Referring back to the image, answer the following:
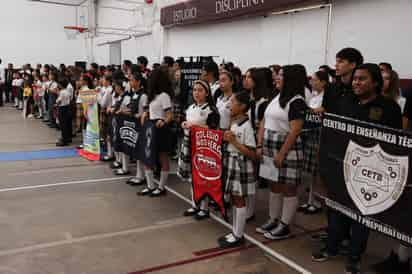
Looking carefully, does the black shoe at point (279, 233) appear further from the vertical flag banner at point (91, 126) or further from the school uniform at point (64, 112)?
the school uniform at point (64, 112)

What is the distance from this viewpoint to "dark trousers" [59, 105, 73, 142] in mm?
7320

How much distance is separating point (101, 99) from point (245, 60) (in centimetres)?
387

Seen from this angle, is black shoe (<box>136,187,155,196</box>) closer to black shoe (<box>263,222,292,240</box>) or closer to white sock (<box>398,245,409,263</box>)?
black shoe (<box>263,222,292,240</box>)

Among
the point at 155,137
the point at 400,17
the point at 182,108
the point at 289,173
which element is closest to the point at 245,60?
the point at 182,108

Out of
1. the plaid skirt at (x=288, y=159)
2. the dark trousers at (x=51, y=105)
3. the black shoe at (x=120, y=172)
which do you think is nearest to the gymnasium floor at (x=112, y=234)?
the black shoe at (x=120, y=172)

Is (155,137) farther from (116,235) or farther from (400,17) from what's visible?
(400,17)

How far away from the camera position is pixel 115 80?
207 inches

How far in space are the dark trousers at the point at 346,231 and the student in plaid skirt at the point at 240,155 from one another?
68 centimetres

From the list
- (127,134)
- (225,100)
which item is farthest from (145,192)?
(225,100)

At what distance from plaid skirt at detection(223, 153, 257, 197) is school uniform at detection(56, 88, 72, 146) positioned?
5262mm

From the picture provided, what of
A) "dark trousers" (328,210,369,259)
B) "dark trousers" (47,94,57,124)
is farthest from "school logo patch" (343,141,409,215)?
"dark trousers" (47,94,57,124)

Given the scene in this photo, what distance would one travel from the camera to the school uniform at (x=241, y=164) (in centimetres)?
299

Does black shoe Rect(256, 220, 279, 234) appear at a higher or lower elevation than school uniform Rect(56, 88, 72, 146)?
lower

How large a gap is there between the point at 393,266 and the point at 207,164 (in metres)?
1.67
